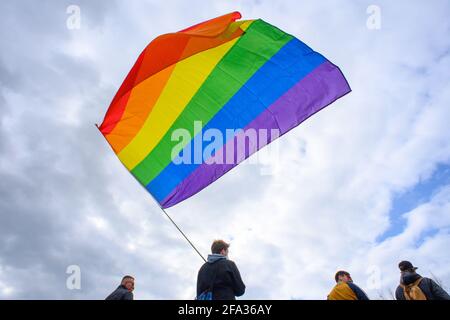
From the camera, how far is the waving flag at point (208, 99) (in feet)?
21.7

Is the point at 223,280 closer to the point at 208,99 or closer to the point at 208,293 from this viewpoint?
A: the point at 208,293

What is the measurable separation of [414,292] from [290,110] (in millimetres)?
3438

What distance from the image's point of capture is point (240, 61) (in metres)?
7.25

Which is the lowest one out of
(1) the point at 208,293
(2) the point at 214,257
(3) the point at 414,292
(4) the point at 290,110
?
(3) the point at 414,292

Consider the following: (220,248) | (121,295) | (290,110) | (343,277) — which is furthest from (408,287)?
(121,295)

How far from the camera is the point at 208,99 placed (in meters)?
7.11

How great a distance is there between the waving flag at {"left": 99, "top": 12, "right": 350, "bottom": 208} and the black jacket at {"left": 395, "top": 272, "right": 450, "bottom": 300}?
116 inches

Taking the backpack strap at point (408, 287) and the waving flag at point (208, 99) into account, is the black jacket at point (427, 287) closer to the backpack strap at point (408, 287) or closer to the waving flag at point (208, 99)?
the backpack strap at point (408, 287)

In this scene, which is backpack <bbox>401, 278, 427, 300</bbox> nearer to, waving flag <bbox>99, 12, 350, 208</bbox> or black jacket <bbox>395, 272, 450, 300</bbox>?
black jacket <bbox>395, 272, 450, 300</bbox>

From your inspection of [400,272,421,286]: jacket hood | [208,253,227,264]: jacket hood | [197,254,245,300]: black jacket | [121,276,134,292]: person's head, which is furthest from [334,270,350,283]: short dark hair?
[121,276,134,292]: person's head

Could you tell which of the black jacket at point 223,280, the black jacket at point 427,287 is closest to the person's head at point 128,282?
the black jacket at point 223,280

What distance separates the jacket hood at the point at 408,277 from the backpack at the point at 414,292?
0.04 metres

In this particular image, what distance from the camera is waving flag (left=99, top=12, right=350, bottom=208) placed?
21.7 ft
